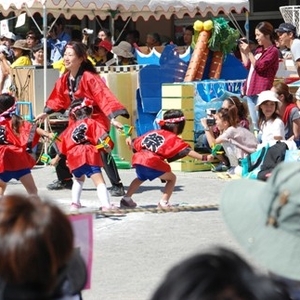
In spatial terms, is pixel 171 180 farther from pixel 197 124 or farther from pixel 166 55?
pixel 166 55

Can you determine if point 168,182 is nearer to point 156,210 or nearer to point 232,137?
point 156,210

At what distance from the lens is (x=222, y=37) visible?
1256 centimetres

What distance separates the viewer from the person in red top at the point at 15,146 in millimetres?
8562

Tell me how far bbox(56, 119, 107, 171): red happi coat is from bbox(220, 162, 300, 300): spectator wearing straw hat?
6.07m

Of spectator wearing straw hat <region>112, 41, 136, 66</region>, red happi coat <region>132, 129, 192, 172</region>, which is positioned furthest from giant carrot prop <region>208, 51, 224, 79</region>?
red happi coat <region>132, 129, 192, 172</region>

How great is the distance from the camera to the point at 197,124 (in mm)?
11836

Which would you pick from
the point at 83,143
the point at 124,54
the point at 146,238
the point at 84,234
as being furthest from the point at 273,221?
the point at 124,54

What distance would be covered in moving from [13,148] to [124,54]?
6415 millimetres

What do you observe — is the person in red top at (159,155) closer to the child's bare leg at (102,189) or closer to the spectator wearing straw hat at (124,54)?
the child's bare leg at (102,189)

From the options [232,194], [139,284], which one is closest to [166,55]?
[139,284]

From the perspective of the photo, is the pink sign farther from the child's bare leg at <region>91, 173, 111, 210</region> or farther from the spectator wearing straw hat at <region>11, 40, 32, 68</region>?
the spectator wearing straw hat at <region>11, 40, 32, 68</region>

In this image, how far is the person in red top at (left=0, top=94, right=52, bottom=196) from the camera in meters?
8.56

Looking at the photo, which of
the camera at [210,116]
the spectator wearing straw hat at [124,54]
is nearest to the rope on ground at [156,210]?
the camera at [210,116]

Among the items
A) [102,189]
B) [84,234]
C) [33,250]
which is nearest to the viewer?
[33,250]
